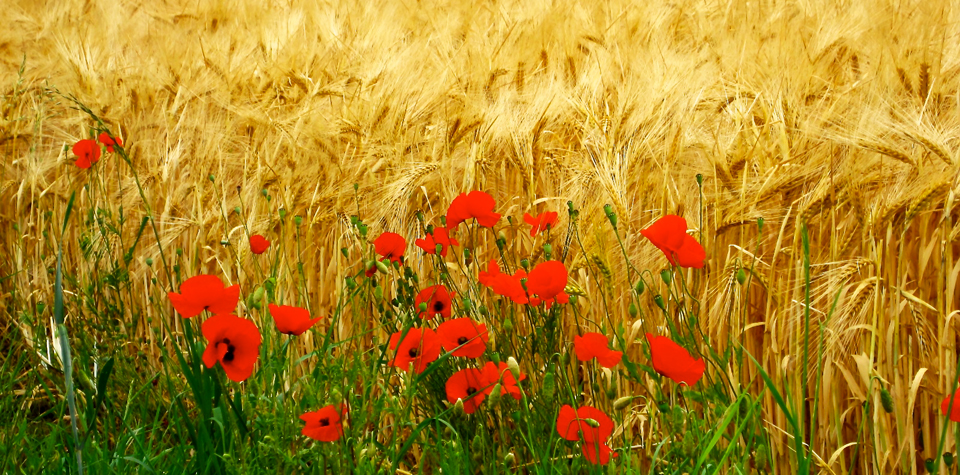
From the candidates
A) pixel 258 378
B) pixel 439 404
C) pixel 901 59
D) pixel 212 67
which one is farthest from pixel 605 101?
pixel 212 67

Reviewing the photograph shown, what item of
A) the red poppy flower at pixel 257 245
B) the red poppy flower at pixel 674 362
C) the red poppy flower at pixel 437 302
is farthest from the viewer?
the red poppy flower at pixel 257 245

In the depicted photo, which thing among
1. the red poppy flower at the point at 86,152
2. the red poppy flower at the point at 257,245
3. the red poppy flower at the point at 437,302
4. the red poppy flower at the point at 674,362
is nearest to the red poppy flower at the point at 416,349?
the red poppy flower at the point at 437,302

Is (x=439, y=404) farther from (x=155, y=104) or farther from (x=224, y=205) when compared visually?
(x=155, y=104)

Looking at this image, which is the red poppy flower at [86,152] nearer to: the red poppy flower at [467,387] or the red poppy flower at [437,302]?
the red poppy flower at [437,302]

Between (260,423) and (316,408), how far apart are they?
8cm

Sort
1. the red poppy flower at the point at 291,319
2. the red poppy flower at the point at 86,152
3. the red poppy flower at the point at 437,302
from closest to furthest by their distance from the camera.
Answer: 1. the red poppy flower at the point at 291,319
2. the red poppy flower at the point at 437,302
3. the red poppy flower at the point at 86,152

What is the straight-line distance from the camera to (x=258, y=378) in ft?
4.53

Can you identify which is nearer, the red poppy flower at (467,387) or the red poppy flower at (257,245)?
the red poppy flower at (467,387)

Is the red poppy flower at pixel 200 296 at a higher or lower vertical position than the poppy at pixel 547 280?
higher

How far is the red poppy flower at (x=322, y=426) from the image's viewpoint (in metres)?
1.03

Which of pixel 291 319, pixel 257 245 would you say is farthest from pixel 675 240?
pixel 257 245

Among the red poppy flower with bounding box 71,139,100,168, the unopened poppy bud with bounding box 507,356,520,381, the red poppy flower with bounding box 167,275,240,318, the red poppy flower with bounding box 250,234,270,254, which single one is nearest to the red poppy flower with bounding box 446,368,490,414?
the unopened poppy bud with bounding box 507,356,520,381

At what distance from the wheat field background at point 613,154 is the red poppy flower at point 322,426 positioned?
0.53 metres

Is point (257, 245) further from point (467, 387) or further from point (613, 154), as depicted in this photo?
point (613, 154)
